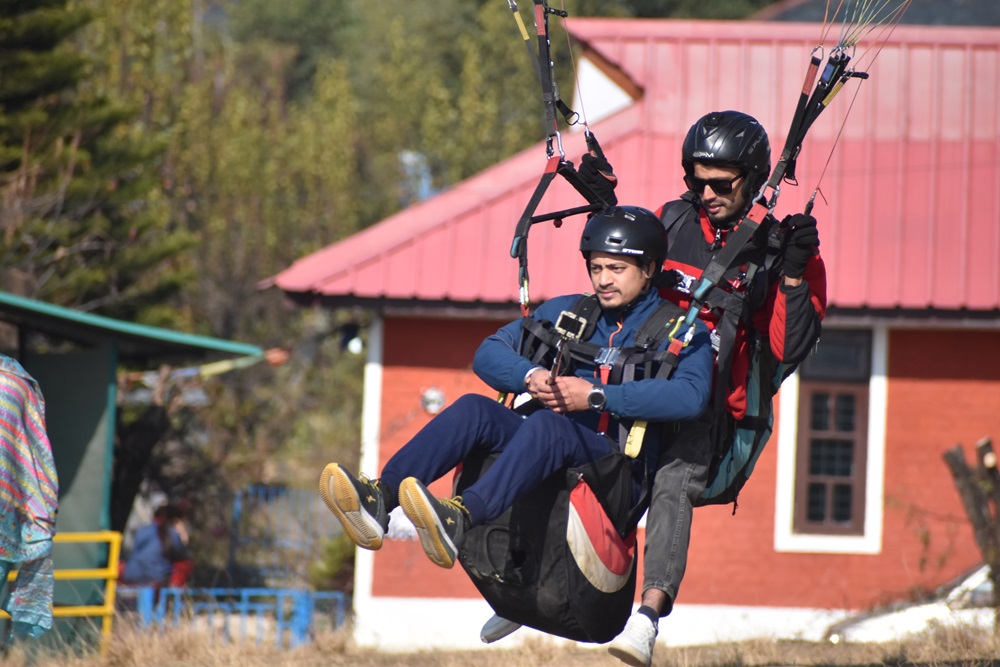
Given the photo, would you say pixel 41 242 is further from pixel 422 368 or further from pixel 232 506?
pixel 422 368

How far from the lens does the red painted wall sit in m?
13.1

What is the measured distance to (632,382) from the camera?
486 cm

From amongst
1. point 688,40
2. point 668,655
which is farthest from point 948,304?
point 668,655

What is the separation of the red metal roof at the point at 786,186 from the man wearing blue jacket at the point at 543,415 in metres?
7.67

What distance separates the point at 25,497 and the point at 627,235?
9.99 ft

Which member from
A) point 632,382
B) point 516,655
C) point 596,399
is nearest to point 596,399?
point 596,399

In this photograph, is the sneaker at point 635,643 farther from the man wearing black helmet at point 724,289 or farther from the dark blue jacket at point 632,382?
the dark blue jacket at point 632,382

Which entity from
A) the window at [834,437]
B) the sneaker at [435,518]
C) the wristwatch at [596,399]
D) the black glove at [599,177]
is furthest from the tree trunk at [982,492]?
the sneaker at [435,518]

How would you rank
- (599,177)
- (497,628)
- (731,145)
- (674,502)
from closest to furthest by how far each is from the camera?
(674,502), (731,145), (497,628), (599,177)

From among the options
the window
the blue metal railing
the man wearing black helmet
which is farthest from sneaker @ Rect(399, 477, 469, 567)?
the window

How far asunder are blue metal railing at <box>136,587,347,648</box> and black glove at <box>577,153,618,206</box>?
214 inches

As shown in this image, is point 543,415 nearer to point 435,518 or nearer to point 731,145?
point 435,518

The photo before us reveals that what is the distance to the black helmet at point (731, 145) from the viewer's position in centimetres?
530

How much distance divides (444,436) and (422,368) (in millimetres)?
8583
